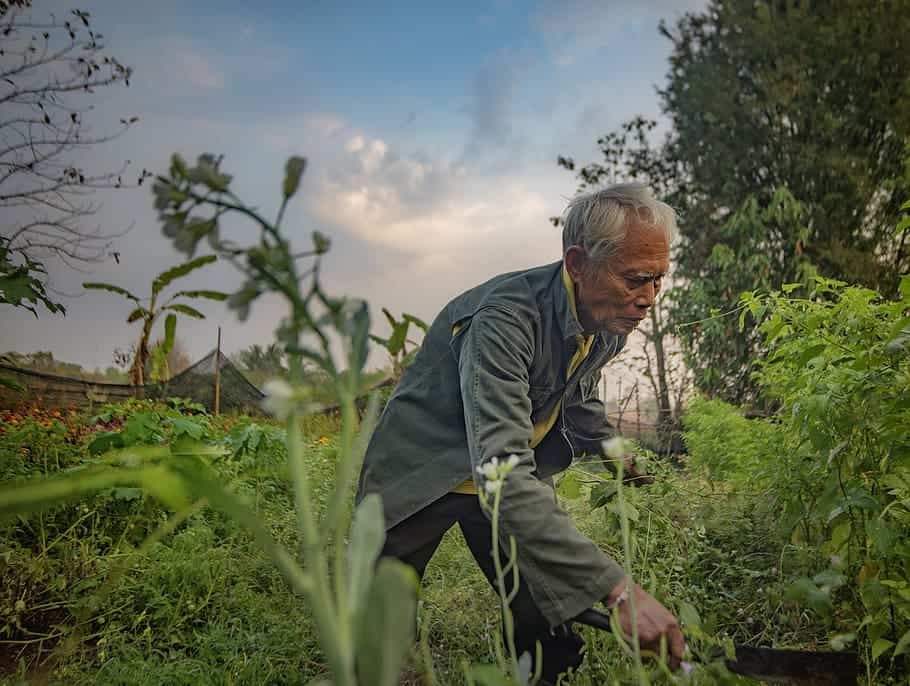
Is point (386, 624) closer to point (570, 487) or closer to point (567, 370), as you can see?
point (567, 370)

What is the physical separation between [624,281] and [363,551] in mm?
1679

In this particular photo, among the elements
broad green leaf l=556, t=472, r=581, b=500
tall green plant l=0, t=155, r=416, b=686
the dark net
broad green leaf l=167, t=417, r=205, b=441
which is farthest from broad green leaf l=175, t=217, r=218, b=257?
the dark net

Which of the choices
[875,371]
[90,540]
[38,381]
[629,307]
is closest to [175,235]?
[629,307]

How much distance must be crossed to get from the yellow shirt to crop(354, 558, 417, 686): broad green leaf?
1615mm

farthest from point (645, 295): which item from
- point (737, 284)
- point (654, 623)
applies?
point (737, 284)

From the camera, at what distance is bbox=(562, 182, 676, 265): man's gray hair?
6.45 ft

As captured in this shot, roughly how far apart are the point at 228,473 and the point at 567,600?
259cm

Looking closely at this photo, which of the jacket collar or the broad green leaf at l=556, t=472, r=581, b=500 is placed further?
the broad green leaf at l=556, t=472, r=581, b=500

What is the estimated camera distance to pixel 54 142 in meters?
3.21

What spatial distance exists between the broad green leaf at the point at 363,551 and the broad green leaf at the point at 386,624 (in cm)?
2

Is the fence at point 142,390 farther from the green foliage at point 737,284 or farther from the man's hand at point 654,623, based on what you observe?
the green foliage at point 737,284

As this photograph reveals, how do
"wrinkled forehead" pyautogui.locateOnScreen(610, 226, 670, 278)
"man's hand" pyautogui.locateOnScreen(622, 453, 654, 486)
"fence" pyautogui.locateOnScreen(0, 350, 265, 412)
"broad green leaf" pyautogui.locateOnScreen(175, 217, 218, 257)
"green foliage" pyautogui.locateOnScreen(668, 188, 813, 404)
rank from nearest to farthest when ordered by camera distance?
"broad green leaf" pyautogui.locateOnScreen(175, 217, 218, 257), "wrinkled forehead" pyautogui.locateOnScreen(610, 226, 670, 278), "man's hand" pyautogui.locateOnScreen(622, 453, 654, 486), "fence" pyautogui.locateOnScreen(0, 350, 265, 412), "green foliage" pyautogui.locateOnScreen(668, 188, 813, 404)

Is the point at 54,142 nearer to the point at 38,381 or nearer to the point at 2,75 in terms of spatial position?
the point at 2,75

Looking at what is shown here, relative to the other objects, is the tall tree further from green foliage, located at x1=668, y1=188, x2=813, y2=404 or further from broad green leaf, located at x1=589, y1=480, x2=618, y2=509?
broad green leaf, located at x1=589, y1=480, x2=618, y2=509
